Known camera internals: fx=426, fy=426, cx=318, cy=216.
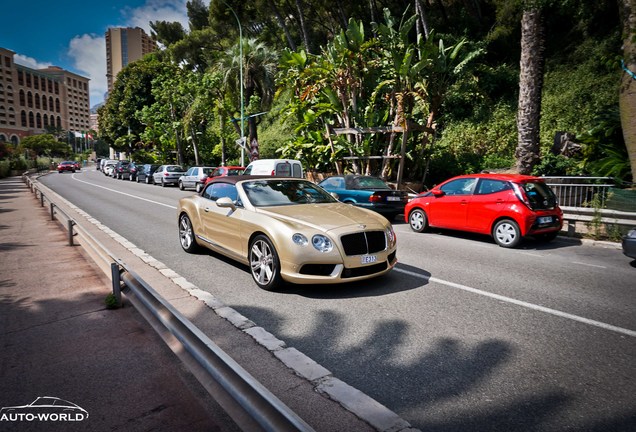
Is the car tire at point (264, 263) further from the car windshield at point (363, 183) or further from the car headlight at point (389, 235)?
the car windshield at point (363, 183)

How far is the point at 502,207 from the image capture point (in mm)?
9078

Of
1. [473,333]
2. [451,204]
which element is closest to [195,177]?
[451,204]

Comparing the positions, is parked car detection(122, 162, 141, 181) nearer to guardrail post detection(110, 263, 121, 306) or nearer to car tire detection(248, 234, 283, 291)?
car tire detection(248, 234, 283, 291)

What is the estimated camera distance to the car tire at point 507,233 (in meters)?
8.88

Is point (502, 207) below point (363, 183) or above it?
below

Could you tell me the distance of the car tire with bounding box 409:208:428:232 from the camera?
11008 mm

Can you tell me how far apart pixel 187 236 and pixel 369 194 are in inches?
243

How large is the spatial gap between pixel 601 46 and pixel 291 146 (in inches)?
716

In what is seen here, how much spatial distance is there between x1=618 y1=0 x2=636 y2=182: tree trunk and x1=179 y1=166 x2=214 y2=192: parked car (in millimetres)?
21235

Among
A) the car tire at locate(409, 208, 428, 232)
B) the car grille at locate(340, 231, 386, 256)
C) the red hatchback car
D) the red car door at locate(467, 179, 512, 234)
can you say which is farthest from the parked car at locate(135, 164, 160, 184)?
the car grille at locate(340, 231, 386, 256)

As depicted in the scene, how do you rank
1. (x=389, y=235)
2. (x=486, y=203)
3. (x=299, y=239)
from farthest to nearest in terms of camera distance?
(x=486, y=203) < (x=389, y=235) < (x=299, y=239)

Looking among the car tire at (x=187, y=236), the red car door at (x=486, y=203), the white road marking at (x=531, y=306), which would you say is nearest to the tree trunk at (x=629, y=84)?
the red car door at (x=486, y=203)

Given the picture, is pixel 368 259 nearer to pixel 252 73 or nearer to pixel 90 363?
pixel 90 363

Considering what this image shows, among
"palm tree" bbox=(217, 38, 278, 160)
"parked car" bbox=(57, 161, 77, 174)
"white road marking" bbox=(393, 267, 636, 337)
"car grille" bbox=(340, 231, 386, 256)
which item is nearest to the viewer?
"white road marking" bbox=(393, 267, 636, 337)
